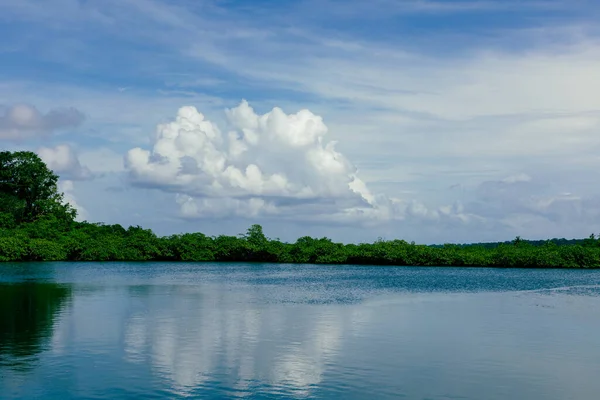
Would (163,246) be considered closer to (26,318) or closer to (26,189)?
(26,189)

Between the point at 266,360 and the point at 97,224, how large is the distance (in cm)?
7560

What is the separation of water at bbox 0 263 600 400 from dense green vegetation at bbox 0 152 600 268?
36920mm

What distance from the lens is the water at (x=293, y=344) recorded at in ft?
51.6

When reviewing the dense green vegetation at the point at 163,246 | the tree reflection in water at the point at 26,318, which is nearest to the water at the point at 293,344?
the tree reflection in water at the point at 26,318

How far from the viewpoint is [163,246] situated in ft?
274

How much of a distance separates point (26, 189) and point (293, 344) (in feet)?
225

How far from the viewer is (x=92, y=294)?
36.4m

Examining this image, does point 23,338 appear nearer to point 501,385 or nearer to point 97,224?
point 501,385

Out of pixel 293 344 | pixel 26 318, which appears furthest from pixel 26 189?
pixel 293 344

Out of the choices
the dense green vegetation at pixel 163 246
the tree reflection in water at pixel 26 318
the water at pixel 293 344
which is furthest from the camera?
the dense green vegetation at pixel 163 246

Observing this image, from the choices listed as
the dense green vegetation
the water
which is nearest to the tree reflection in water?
the water

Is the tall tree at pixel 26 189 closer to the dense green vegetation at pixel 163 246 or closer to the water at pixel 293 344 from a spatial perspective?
the dense green vegetation at pixel 163 246

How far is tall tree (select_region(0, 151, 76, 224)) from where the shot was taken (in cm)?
7839

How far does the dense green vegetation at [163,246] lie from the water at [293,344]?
3692cm
